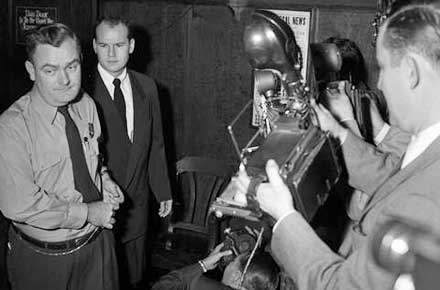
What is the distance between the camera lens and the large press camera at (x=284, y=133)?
1.27m

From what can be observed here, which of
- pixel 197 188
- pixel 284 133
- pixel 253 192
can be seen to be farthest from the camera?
pixel 197 188

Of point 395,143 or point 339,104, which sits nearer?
point 339,104

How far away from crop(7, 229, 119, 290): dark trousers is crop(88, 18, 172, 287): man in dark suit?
702mm

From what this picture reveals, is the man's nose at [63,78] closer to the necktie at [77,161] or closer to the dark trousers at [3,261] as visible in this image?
the necktie at [77,161]

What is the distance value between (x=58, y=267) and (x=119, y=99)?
1081 millimetres

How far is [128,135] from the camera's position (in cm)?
293

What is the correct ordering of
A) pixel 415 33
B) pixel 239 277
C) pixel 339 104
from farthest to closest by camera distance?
pixel 239 277 < pixel 339 104 < pixel 415 33

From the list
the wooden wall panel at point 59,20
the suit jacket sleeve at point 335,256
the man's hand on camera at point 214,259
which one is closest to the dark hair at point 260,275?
the man's hand on camera at point 214,259

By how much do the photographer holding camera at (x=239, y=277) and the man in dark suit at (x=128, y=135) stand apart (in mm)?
918

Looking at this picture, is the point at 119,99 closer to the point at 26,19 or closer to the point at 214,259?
the point at 214,259

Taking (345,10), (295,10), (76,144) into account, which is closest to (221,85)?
(295,10)

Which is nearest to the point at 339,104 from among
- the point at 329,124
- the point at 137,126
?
the point at 329,124

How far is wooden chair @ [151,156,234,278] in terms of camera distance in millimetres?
3293

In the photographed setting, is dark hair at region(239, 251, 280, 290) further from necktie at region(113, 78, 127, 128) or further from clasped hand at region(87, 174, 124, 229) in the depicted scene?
necktie at region(113, 78, 127, 128)
